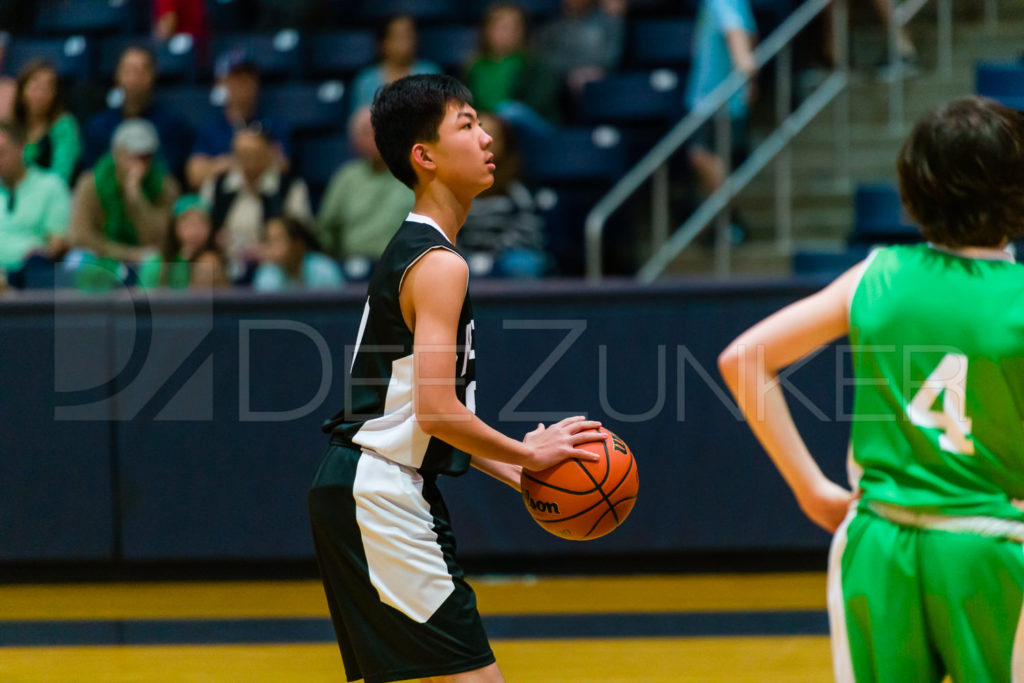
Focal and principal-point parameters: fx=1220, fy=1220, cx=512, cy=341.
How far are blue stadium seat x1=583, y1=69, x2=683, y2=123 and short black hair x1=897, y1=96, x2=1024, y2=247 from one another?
19.9 feet

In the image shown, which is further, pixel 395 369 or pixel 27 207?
pixel 27 207

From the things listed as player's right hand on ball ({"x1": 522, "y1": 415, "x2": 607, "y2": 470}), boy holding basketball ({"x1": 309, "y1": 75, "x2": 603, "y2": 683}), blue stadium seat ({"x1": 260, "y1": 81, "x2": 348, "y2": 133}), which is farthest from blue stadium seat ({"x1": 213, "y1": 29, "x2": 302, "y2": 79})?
player's right hand on ball ({"x1": 522, "y1": 415, "x2": 607, "y2": 470})

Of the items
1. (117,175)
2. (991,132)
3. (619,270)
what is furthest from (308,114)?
(991,132)

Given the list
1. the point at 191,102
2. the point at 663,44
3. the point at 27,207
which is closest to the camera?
the point at 27,207

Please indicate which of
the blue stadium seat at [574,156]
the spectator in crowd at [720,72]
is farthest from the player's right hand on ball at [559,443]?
the blue stadium seat at [574,156]

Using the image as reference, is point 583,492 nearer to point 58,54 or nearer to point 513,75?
point 513,75

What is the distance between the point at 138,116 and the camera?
7816mm

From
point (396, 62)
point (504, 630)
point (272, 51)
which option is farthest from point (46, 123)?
point (504, 630)

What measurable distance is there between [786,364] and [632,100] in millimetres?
6184

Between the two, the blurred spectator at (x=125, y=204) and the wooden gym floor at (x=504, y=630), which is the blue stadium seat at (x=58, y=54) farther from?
the wooden gym floor at (x=504, y=630)

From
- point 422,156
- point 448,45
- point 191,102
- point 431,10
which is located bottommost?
point 422,156

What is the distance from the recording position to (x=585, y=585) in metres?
5.80

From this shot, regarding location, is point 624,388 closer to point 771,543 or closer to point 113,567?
point 771,543

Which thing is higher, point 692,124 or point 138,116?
point 138,116
